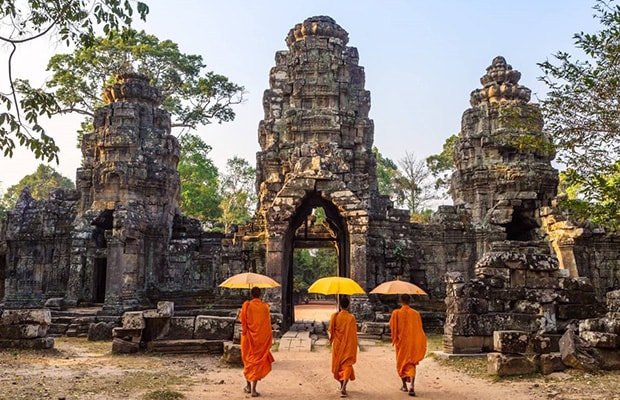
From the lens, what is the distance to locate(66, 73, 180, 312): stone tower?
15648mm

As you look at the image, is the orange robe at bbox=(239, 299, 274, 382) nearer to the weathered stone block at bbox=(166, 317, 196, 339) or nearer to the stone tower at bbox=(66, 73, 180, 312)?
the weathered stone block at bbox=(166, 317, 196, 339)

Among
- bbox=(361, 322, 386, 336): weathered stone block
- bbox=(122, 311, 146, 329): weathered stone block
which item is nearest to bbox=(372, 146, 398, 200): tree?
bbox=(361, 322, 386, 336): weathered stone block

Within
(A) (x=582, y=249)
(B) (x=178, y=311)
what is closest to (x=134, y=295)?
(B) (x=178, y=311)

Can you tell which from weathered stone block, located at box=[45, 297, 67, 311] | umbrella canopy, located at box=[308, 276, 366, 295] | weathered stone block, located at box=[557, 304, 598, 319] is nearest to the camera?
umbrella canopy, located at box=[308, 276, 366, 295]

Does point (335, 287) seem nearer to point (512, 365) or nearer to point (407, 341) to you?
point (407, 341)

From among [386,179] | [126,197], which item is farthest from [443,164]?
[126,197]

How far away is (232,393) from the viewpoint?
22.5 feet

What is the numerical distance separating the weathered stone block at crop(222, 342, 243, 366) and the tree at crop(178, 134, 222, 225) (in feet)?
66.4

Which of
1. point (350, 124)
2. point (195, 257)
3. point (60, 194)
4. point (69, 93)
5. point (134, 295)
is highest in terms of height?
point (69, 93)

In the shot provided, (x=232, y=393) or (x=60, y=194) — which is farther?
(x=60, y=194)

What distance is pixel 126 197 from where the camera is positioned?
16469mm

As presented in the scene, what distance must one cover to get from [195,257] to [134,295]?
2171mm

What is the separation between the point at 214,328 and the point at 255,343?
335 centimetres

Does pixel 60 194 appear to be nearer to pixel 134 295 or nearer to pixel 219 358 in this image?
pixel 134 295
